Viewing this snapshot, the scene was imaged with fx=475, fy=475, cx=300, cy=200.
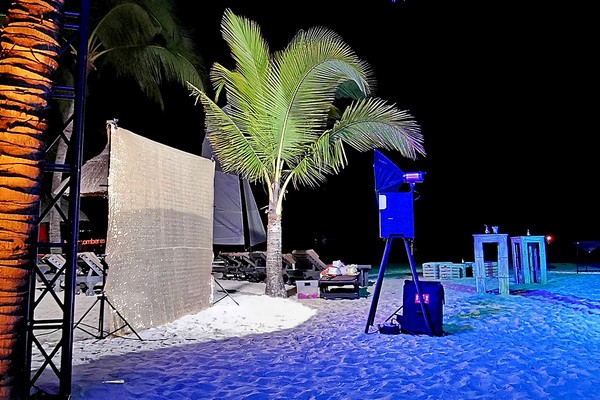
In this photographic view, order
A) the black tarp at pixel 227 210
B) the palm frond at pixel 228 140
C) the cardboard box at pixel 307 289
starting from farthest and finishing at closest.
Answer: the black tarp at pixel 227 210 → the cardboard box at pixel 307 289 → the palm frond at pixel 228 140

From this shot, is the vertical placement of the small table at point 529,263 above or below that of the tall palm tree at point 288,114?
below

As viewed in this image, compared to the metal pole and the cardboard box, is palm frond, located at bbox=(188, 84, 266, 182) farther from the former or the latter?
the metal pole

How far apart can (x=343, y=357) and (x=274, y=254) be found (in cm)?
559

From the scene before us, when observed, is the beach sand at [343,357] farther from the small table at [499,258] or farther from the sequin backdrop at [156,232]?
the small table at [499,258]

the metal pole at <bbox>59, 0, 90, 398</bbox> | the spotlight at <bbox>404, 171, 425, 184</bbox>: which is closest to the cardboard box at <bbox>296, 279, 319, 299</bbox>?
the spotlight at <bbox>404, 171, 425, 184</bbox>

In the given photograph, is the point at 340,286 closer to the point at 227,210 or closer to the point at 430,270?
the point at 227,210

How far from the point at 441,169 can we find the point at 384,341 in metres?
24.1

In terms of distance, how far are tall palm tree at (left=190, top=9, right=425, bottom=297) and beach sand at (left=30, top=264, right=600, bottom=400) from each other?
338 cm

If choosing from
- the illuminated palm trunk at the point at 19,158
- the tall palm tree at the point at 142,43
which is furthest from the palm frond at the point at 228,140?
the illuminated palm trunk at the point at 19,158

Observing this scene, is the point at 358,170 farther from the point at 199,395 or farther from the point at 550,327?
the point at 199,395

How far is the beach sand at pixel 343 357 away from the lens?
14.7ft

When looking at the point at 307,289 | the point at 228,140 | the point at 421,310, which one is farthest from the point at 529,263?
the point at 228,140

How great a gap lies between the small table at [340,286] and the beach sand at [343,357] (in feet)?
4.67

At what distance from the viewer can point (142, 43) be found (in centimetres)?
1451
